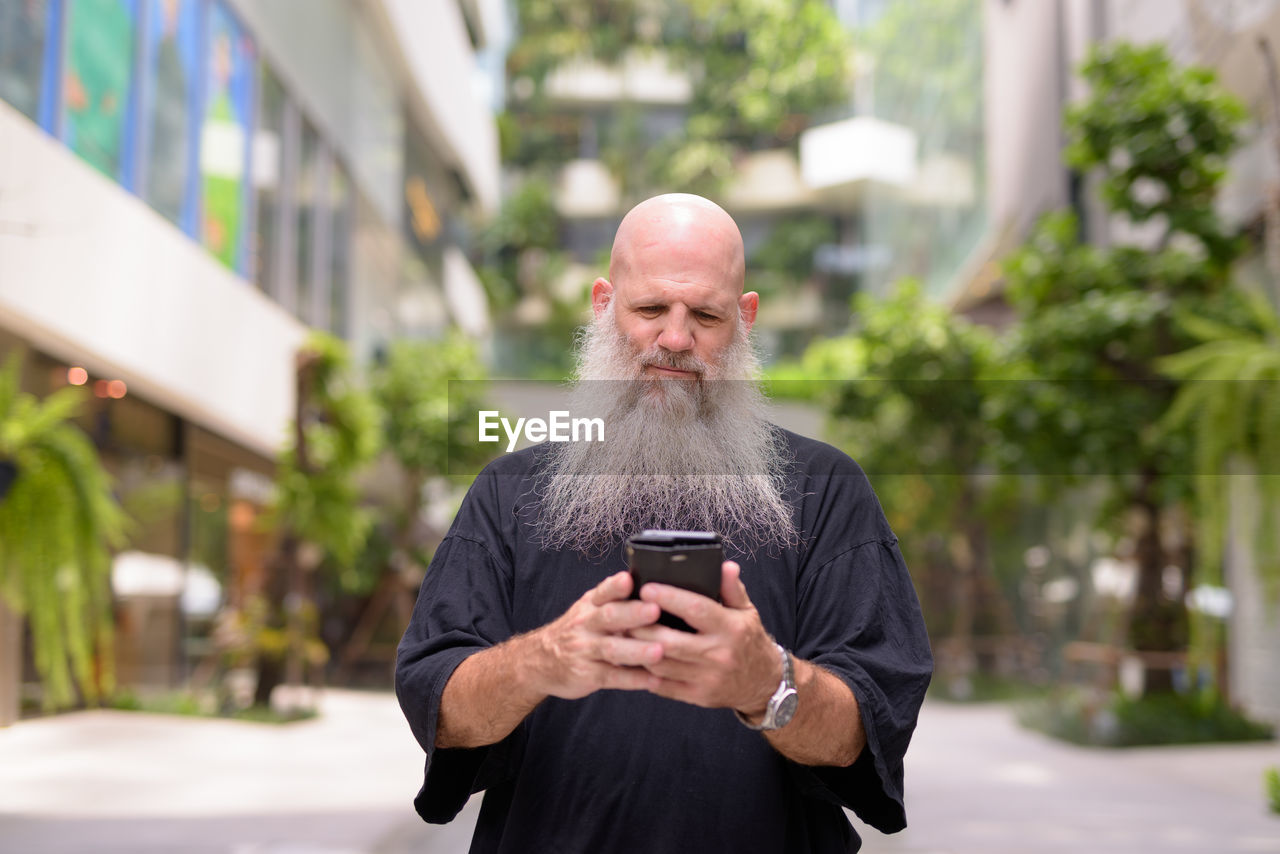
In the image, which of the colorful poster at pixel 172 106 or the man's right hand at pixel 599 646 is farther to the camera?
the colorful poster at pixel 172 106

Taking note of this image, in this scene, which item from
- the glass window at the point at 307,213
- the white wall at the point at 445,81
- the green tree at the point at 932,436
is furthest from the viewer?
the white wall at the point at 445,81

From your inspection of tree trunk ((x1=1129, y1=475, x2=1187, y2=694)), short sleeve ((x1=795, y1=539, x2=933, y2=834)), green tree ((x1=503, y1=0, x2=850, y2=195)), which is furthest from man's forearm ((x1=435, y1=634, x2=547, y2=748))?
green tree ((x1=503, y1=0, x2=850, y2=195))

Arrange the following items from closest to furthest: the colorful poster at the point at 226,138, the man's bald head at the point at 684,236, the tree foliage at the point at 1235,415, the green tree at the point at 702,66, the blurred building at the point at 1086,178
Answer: the man's bald head at the point at 684,236, the tree foliage at the point at 1235,415, the blurred building at the point at 1086,178, the colorful poster at the point at 226,138, the green tree at the point at 702,66

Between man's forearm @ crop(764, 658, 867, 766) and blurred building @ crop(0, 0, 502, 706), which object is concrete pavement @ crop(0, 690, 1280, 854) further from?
man's forearm @ crop(764, 658, 867, 766)

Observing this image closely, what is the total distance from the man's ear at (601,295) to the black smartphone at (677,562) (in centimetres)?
66

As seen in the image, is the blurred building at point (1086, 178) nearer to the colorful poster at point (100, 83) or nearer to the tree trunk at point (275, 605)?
the colorful poster at point (100, 83)

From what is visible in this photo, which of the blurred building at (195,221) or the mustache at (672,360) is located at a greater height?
the blurred building at (195,221)

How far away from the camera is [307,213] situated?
1494 centimetres

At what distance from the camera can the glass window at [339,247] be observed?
637 inches

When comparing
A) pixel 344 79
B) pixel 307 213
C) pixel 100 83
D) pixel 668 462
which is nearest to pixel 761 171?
pixel 344 79

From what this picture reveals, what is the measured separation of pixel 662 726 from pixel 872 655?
0.88 ft

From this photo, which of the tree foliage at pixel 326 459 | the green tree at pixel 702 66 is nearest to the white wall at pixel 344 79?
the tree foliage at pixel 326 459

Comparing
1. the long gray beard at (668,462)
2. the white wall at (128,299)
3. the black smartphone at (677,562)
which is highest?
the white wall at (128,299)

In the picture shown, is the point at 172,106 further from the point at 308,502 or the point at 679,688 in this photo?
the point at 679,688
